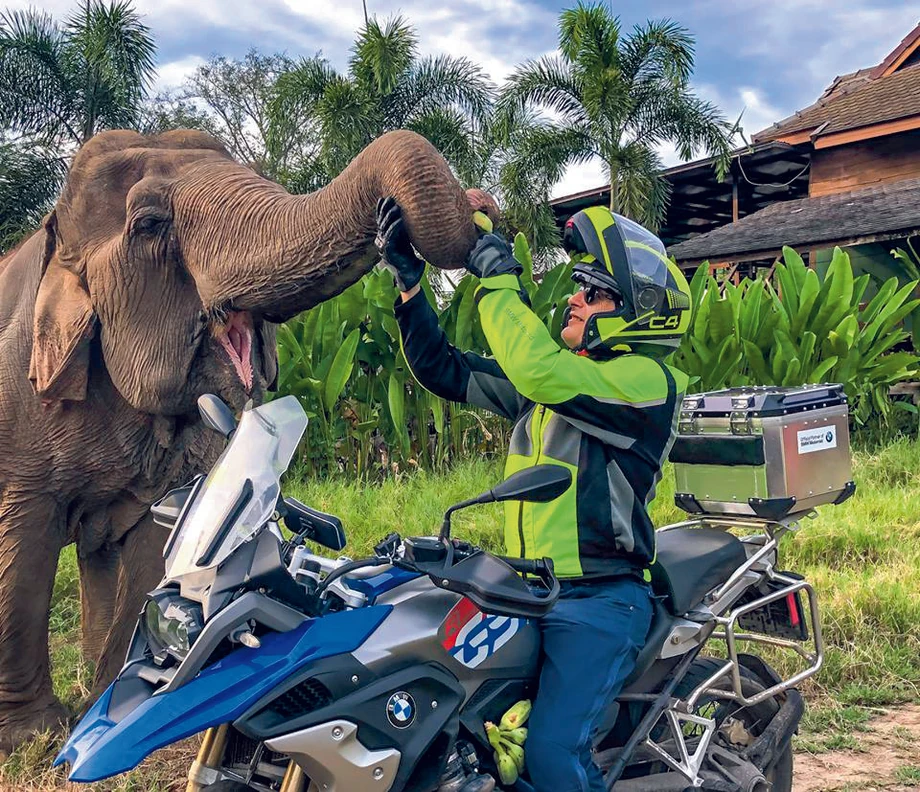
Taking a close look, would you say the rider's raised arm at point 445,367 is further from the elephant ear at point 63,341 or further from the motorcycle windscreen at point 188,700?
the elephant ear at point 63,341

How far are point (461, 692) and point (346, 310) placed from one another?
5.09 metres

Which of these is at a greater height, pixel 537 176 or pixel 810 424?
pixel 537 176

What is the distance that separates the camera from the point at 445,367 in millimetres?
2609

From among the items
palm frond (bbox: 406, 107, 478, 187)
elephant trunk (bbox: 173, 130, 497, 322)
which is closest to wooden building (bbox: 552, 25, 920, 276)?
palm frond (bbox: 406, 107, 478, 187)

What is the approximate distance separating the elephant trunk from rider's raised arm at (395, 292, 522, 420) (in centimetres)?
16

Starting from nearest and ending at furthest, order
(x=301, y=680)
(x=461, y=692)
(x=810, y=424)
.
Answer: (x=301, y=680)
(x=461, y=692)
(x=810, y=424)

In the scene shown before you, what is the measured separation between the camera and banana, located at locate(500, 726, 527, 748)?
2098 millimetres

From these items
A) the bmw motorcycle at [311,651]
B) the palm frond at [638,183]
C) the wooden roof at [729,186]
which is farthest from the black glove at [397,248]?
the palm frond at [638,183]

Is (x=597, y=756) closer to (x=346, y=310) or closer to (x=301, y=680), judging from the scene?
(x=301, y=680)

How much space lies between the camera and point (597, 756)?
2289mm

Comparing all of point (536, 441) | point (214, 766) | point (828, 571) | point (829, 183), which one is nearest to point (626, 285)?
point (536, 441)

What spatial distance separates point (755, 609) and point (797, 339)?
666 centimetres

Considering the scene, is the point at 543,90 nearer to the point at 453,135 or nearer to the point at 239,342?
the point at 453,135

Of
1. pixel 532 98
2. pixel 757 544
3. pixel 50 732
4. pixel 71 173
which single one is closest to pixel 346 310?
pixel 71 173
